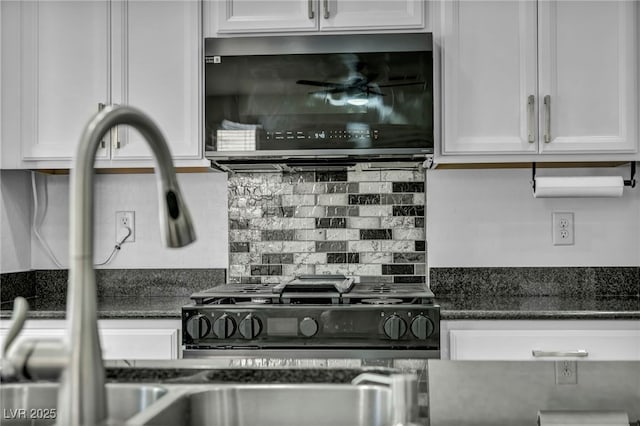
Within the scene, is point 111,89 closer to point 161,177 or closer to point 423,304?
point 423,304

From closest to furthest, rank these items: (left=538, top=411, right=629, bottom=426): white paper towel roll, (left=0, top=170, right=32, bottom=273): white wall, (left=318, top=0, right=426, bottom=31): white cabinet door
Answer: (left=538, top=411, right=629, bottom=426): white paper towel roll
(left=318, top=0, right=426, bottom=31): white cabinet door
(left=0, top=170, right=32, bottom=273): white wall

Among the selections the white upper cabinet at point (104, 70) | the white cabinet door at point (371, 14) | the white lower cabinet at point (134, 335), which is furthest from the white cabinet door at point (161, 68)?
the white lower cabinet at point (134, 335)

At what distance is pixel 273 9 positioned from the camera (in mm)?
2785

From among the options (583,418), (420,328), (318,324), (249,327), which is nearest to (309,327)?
(318,324)

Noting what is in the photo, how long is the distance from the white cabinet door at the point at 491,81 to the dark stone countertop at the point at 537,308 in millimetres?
613

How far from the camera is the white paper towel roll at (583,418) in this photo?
1.04m

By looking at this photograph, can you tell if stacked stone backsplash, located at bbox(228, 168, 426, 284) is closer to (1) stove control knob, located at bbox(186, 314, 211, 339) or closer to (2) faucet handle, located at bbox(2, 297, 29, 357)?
(1) stove control knob, located at bbox(186, 314, 211, 339)

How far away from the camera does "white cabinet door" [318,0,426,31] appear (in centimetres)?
274

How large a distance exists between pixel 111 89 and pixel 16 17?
1.66 feet

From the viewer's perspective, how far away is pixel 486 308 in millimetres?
2572

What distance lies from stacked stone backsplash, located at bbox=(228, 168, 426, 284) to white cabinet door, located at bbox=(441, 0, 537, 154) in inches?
15.9

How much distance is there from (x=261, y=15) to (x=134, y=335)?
4.52ft

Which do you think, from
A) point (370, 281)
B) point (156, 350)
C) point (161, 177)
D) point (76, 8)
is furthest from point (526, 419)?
point (76, 8)

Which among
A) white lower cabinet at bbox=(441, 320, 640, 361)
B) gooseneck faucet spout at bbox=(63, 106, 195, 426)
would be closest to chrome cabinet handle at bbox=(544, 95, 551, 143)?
white lower cabinet at bbox=(441, 320, 640, 361)
